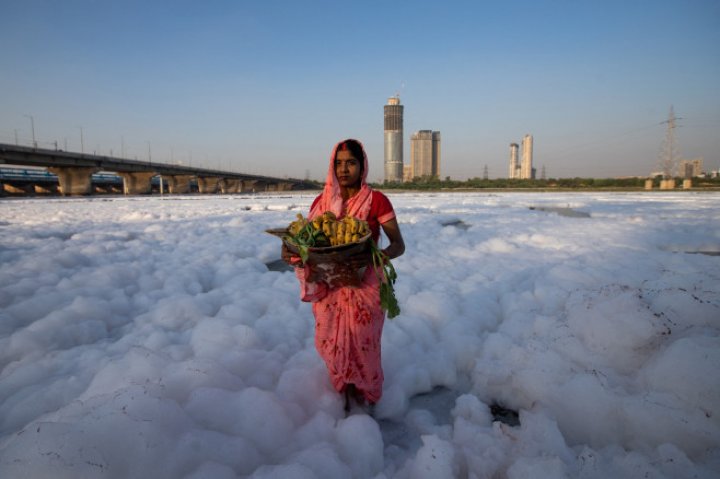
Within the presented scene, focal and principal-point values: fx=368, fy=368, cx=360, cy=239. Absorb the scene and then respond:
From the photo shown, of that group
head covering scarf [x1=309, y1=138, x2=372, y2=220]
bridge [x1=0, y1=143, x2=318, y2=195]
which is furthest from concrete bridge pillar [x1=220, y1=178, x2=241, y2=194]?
head covering scarf [x1=309, y1=138, x2=372, y2=220]

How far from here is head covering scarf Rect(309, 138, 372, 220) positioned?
2.01m

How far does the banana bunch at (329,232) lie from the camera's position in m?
1.77

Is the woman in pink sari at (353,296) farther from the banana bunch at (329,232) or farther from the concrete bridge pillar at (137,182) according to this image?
the concrete bridge pillar at (137,182)

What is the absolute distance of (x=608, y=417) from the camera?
6.38 feet

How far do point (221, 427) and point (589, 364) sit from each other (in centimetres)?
231

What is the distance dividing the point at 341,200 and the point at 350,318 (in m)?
0.66

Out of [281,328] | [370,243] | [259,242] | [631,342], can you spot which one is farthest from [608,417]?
[259,242]

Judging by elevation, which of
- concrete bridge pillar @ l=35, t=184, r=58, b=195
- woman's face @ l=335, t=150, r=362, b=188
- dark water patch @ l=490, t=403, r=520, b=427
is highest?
concrete bridge pillar @ l=35, t=184, r=58, b=195

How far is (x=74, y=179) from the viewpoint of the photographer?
115 ft

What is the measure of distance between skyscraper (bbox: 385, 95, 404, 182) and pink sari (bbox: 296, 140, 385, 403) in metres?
155

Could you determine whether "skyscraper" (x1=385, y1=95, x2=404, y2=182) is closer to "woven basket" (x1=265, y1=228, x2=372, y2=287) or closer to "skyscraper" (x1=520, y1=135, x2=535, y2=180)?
"skyscraper" (x1=520, y1=135, x2=535, y2=180)

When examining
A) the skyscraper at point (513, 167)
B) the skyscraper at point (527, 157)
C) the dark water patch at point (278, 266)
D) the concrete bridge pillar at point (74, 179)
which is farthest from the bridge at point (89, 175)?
the skyscraper at point (513, 167)

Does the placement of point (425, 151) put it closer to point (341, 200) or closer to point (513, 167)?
point (513, 167)

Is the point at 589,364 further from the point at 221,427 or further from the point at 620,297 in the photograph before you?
the point at 221,427
